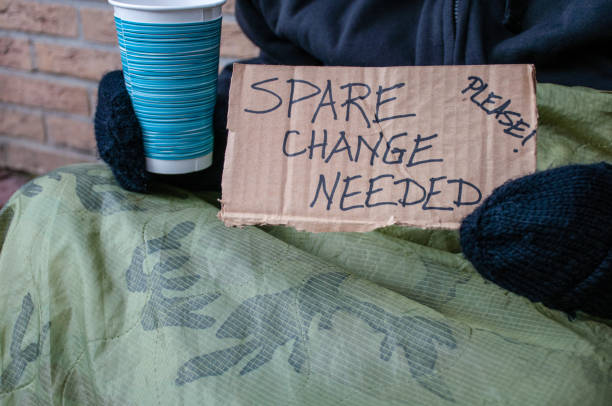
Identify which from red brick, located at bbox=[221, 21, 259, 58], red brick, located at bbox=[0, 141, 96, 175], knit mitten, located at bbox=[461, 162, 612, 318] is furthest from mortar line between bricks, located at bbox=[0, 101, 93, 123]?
knit mitten, located at bbox=[461, 162, 612, 318]

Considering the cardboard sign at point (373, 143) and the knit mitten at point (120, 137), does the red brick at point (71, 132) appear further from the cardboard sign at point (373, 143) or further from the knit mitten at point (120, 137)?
the cardboard sign at point (373, 143)

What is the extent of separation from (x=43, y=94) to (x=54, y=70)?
0.09m

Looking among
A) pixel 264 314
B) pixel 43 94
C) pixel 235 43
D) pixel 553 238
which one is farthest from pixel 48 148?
pixel 553 238

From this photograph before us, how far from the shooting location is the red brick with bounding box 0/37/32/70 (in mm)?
1523

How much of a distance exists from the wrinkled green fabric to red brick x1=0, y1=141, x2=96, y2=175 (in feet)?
3.05

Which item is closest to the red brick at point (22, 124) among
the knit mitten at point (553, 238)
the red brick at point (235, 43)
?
the red brick at point (235, 43)

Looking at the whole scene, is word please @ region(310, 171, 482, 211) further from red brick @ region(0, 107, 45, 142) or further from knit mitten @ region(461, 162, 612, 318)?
red brick @ region(0, 107, 45, 142)

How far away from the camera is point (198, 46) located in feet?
2.24

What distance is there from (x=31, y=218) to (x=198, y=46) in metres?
0.30

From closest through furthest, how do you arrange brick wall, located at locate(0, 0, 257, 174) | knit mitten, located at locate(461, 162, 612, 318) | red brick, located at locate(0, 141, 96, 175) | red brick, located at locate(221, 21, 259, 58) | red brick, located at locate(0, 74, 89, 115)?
knit mitten, located at locate(461, 162, 612, 318) < red brick, located at locate(221, 21, 259, 58) < brick wall, located at locate(0, 0, 257, 174) < red brick, located at locate(0, 74, 89, 115) < red brick, located at locate(0, 141, 96, 175)

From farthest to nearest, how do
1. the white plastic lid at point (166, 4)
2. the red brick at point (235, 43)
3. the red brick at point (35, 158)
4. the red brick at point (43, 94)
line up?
the red brick at point (35, 158) → the red brick at point (43, 94) → the red brick at point (235, 43) → the white plastic lid at point (166, 4)

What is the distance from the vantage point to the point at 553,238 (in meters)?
0.51

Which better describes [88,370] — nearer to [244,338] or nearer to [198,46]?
[244,338]

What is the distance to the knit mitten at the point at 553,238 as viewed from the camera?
504 mm
